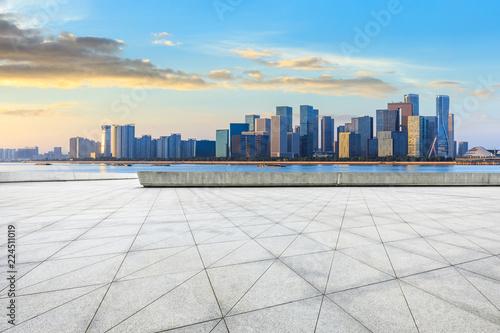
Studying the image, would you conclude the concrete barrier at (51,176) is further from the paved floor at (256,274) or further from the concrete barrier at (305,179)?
the paved floor at (256,274)

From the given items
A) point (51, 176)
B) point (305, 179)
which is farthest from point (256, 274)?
point (51, 176)

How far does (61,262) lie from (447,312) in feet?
19.7

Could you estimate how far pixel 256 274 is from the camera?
494 cm

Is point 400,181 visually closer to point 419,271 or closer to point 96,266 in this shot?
point 419,271

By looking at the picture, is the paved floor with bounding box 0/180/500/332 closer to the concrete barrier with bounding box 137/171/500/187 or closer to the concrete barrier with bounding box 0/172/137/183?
the concrete barrier with bounding box 137/171/500/187

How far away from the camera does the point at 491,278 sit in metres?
4.83

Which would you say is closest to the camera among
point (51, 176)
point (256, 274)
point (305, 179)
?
point (256, 274)

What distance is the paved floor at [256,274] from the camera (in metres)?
3.63

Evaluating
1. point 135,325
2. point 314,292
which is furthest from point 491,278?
point 135,325

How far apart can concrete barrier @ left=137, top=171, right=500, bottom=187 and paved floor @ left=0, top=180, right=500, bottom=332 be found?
11240mm

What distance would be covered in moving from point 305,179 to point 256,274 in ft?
55.7

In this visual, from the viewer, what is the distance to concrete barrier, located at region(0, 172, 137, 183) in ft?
81.8

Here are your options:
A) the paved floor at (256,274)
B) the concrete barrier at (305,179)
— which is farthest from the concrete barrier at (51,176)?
the paved floor at (256,274)

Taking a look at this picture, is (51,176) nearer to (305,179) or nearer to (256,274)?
(305,179)
